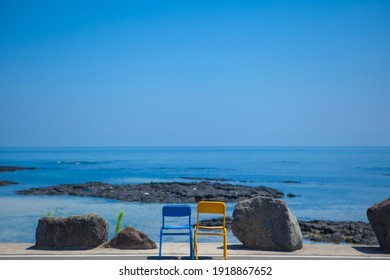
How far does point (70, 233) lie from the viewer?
8.11 m

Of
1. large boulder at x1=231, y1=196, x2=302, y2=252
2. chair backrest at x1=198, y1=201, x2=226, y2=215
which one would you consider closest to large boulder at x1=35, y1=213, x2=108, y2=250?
chair backrest at x1=198, y1=201, x2=226, y2=215

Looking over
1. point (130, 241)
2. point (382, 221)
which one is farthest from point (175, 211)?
point (382, 221)

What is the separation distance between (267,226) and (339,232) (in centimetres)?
802

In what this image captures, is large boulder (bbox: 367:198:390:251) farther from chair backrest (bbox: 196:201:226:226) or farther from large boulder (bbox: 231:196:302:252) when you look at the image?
chair backrest (bbox: 196:201:226:226)

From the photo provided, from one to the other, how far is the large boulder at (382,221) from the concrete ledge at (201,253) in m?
0.17

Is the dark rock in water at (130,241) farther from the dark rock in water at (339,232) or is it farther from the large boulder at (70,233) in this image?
the dark rock in water at (339,232)

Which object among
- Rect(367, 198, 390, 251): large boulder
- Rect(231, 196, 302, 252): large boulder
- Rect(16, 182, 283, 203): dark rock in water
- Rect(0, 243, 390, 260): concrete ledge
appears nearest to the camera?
Rect(0, 243, 390, 260): concrete ledge

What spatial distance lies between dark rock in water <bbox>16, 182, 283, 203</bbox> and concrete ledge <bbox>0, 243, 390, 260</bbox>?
17.3 meters

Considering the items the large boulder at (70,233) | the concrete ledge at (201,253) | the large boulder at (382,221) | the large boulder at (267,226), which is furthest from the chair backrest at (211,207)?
the large boulder at (382,221)

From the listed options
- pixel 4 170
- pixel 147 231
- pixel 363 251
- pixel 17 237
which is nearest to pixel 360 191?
pixel 147 231

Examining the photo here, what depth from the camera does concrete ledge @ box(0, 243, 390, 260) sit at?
745cm

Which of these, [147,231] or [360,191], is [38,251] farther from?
[360,191]

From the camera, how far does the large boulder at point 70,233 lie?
810 cm

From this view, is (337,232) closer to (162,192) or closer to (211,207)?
(211,207)
